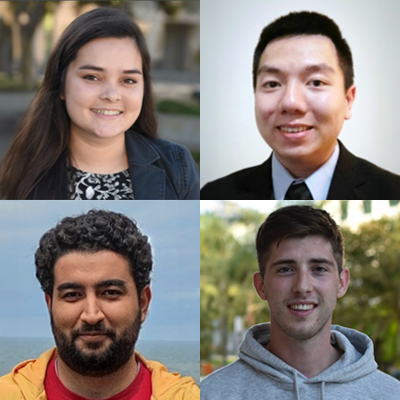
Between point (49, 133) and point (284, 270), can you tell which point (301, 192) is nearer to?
point (284, 270)

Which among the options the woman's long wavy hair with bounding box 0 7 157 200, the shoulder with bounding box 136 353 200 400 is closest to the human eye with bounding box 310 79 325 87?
the woman's long wavy hair with bounding box 0 7 157 200

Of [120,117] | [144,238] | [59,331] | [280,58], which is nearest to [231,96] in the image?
[280,58]

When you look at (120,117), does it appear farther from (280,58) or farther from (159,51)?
(280,58)

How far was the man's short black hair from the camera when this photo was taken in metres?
2.81

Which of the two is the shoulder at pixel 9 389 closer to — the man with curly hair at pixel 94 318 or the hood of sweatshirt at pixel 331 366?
the man with curly hair at pixel 94 318

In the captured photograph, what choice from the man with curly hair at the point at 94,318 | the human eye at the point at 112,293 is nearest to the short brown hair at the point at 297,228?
the man with curly hair at the point at 94,318

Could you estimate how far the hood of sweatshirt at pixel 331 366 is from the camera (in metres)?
2.62

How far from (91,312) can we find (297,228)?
2.70ft

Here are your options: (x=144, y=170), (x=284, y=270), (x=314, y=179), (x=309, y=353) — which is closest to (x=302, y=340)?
(x=309, y=353)

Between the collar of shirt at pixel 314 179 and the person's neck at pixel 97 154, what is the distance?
0.59 metres

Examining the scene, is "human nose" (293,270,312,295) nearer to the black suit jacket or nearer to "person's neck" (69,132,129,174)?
the black suit jacket

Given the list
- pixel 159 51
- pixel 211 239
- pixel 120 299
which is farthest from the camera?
pixel 211 239

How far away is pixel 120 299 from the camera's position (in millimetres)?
2643

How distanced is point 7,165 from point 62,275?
48 cm
